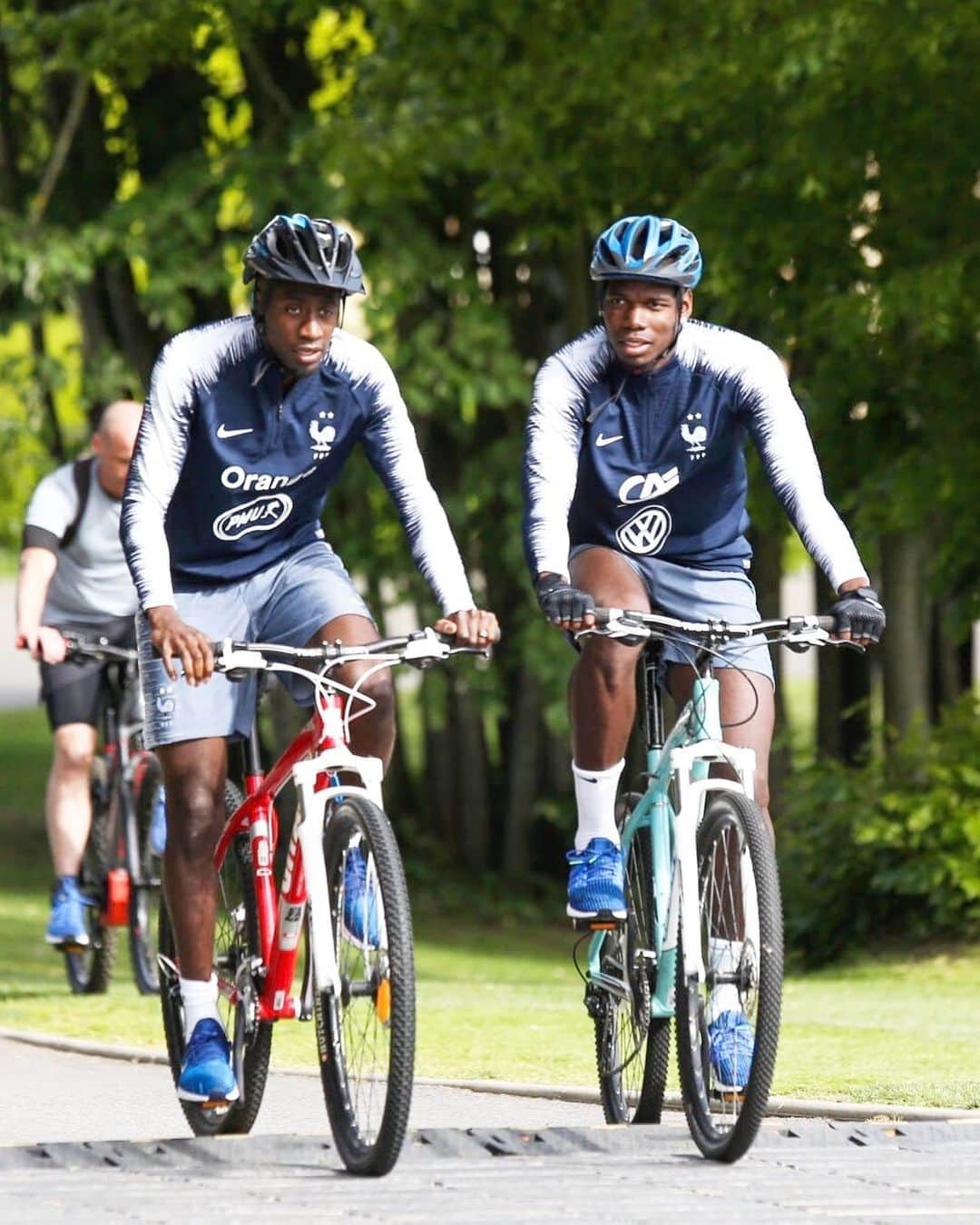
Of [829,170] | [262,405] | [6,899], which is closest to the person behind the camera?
[262,405]

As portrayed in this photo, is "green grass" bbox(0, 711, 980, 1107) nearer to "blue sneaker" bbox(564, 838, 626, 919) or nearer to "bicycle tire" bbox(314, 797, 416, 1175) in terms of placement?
"blue sneaker" bbox(564, 838, 626, 919)

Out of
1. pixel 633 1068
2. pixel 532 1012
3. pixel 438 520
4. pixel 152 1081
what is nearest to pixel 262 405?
pixel 438 520

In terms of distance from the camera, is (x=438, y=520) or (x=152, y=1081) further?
(x=152, y=1081)

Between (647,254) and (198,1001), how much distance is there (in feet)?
6.77

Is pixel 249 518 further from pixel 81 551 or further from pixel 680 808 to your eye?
pixel 81 551

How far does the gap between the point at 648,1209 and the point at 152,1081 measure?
2.85 metres

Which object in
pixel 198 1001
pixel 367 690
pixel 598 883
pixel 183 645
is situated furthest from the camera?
pixel 598 883

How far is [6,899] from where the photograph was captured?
1594 cm

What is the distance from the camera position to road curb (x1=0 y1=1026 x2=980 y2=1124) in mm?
6281

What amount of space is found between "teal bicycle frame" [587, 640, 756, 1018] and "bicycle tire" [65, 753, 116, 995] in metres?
4.07

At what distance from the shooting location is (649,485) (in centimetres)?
619

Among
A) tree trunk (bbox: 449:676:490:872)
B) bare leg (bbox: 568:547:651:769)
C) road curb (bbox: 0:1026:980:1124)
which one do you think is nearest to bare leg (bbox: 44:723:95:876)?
road curb (bbox: 0:1026:980:1124)

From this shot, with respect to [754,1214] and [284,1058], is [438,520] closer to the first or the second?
[754,1214]

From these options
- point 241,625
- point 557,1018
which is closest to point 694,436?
point 241,625
